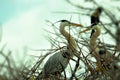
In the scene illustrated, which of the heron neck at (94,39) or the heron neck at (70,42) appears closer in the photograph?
the heron neck at (70,42)

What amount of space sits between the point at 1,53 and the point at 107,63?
5.06ft

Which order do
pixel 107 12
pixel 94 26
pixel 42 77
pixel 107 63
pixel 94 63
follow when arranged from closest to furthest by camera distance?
pixel 107 12 < pixel 107 63 < pixel 94 63 < pixel 42 77 < pixel 94 26

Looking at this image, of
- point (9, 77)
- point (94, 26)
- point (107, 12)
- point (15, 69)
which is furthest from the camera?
point (94, 26)

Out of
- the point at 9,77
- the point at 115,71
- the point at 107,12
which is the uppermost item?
the point at 107,12

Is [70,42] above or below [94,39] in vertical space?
above

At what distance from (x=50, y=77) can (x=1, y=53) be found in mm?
2081

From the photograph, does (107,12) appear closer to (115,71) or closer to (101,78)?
(115,71)

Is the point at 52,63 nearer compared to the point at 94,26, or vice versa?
the point at 94,26

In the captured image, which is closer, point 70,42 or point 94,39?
point 70,42

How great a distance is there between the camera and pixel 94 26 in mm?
5953

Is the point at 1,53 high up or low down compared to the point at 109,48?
up

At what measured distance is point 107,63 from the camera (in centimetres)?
365

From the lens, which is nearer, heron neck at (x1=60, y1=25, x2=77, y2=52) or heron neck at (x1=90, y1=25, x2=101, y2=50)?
heron neck at (x1=60, y1=25, x2=77, y2=52)

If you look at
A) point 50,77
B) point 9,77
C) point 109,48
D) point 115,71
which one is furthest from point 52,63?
point 115,71
